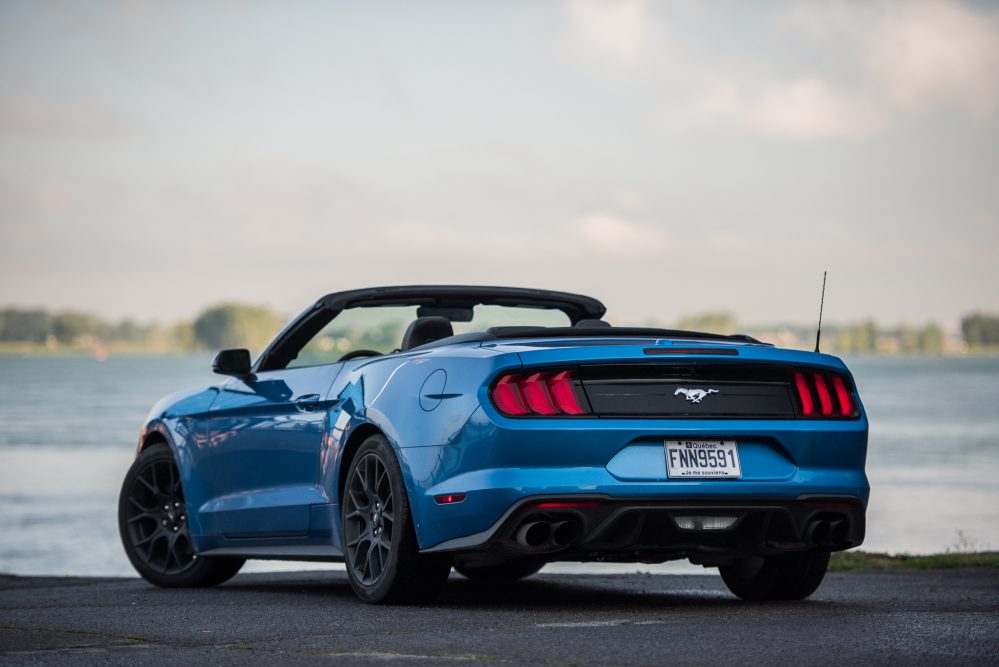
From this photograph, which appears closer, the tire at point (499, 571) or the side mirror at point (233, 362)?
the side mirror at point (233, 362)

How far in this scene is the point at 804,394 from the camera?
6996 mm

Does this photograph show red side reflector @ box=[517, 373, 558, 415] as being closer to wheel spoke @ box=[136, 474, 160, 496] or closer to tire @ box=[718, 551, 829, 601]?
tire @ box=[718, 551, 829, 601]

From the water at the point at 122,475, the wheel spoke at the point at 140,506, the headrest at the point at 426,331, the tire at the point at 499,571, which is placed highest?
the headrest at the point at 426,331

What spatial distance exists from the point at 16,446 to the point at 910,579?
146ft

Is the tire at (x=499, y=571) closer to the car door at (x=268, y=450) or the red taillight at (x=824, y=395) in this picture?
the car door at (x=268, y=450)

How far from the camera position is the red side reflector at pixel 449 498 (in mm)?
6552

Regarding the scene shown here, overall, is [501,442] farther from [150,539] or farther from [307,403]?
[150,539]

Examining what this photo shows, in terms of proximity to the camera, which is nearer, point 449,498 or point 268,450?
point 449,498

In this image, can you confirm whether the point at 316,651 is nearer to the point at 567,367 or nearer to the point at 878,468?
the point at 567,367

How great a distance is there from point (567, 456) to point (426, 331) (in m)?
1.50

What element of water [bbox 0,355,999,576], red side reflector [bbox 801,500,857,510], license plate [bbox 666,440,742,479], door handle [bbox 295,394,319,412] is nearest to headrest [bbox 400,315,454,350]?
door handle [bbox 295,394,319,412]

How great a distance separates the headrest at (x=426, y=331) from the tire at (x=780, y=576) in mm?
1870

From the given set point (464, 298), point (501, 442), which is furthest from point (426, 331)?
point (501, 442)

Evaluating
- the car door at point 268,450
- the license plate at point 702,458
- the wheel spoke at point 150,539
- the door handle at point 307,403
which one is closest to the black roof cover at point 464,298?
the car door at point 268,450
